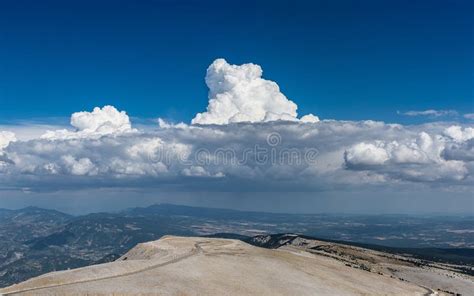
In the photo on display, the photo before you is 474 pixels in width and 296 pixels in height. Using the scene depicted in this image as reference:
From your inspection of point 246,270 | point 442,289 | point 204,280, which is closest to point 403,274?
point 442,289

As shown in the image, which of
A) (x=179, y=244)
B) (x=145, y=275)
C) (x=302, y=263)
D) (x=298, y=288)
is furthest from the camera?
(x=179, y=244)

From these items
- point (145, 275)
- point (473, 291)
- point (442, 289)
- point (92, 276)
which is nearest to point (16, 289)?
point (92, 276)

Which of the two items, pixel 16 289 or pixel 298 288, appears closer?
pixel 16 289

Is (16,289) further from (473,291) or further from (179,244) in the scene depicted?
(473,291)

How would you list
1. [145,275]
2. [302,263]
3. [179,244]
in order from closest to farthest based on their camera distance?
1. [145,275]
2. [302,263]
3. [179,244]

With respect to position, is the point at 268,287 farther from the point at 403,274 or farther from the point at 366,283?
the point at 403,274

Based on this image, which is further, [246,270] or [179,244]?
[179,244]
